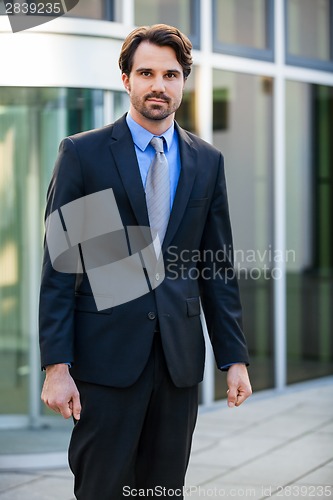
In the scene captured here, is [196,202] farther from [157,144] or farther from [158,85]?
[158,85]

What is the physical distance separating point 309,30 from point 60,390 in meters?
5.35

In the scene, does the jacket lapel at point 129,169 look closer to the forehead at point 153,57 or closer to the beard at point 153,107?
the beard at point 153,107

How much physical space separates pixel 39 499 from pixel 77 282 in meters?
1.96

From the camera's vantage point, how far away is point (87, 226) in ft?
8.98

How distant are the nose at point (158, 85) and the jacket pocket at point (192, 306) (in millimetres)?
625

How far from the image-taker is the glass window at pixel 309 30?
7.21 meters

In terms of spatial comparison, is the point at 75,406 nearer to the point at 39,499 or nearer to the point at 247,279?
the point at 39,499

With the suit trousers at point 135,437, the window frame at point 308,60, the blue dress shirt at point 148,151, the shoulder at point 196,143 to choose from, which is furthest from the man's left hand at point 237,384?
the window frame at point 308,60

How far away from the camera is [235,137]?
270 inches

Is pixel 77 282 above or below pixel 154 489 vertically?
above

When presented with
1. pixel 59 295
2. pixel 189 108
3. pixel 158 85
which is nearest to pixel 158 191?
pixel 158 85

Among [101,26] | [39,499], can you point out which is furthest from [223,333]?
[101,26]

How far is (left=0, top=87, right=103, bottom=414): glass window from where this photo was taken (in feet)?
16.8

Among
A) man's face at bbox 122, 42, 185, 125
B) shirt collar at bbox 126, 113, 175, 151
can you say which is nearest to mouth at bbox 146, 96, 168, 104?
man's face at bbox 122, 42, 185, 125
